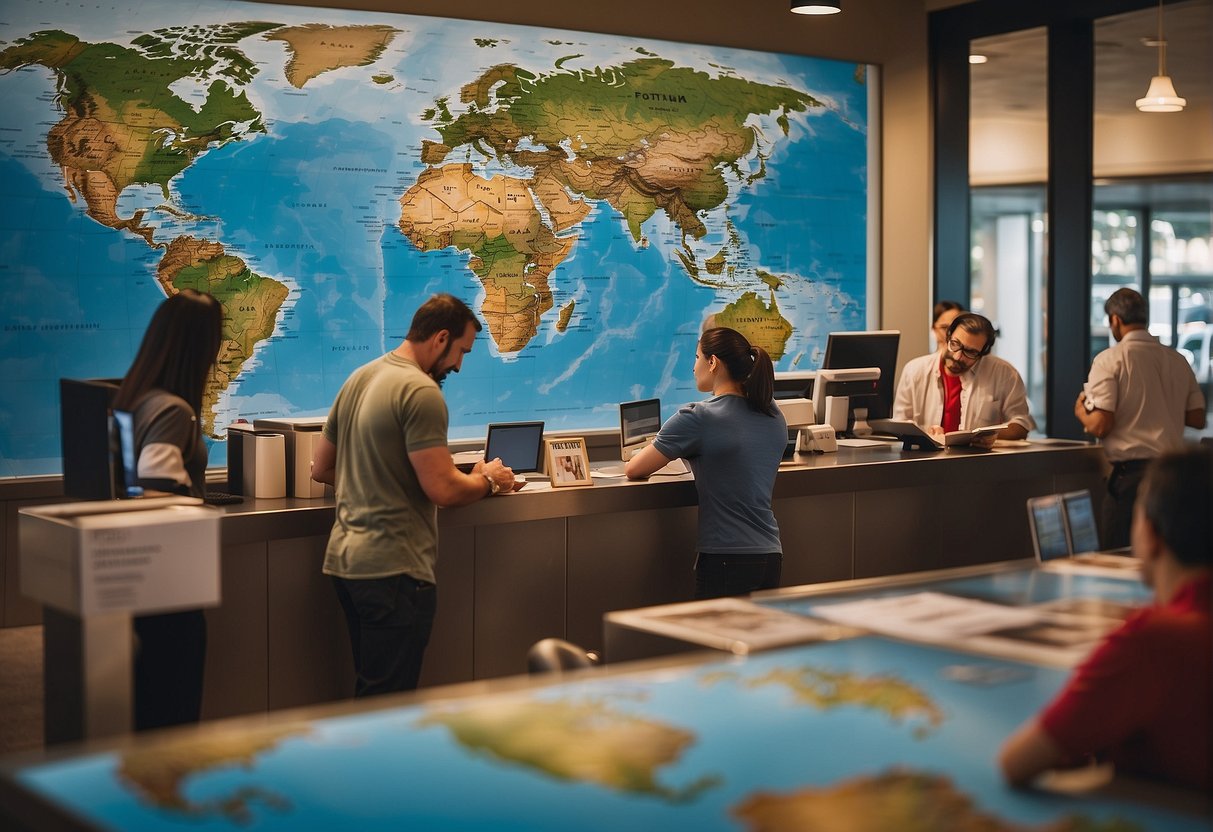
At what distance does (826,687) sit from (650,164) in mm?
5150

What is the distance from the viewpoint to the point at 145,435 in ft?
10.8

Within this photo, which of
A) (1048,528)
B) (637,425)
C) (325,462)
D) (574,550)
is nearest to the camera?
(1048,528)

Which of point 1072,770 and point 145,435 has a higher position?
point 145,435

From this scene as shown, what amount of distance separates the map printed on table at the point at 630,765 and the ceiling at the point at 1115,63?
5.90m

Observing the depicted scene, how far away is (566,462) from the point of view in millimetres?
4691

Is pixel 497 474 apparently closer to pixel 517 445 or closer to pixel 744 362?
pixel 517 445

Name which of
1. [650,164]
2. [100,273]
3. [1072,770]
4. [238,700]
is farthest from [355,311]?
[1072,770]

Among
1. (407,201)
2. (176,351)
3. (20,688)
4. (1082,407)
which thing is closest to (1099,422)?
(1082,407)

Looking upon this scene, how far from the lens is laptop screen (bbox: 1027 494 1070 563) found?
3.20m

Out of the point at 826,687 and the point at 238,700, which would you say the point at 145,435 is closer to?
the point at 238,700

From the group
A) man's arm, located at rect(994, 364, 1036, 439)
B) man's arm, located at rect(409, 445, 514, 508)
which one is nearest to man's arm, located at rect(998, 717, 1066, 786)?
man's arm, located at rect(409, 445, 514, 508)

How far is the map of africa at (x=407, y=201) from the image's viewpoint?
5348 mm

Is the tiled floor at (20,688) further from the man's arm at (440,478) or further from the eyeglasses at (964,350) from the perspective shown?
A: the eyeglasses at (964,350)

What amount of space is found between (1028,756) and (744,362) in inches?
101
